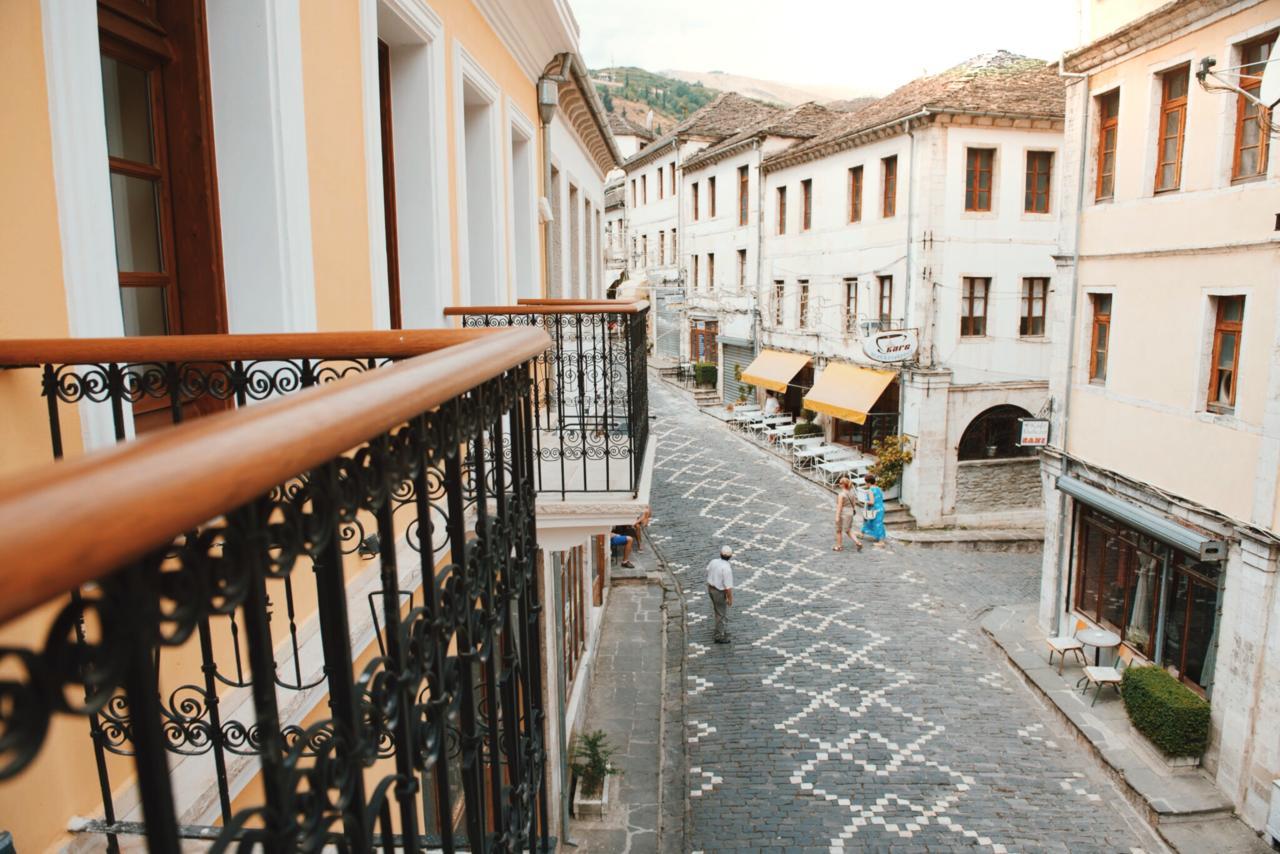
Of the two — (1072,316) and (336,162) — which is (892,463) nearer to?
(1072,316)

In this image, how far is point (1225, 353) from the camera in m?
11.3

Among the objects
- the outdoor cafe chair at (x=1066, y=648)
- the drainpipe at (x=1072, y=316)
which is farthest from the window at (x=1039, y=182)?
the outdoor cafe chair at (x=1066, y=648)

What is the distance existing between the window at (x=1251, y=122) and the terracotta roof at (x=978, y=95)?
10.2 metres

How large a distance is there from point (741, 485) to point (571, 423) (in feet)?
51.5

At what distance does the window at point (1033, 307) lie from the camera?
22.5m

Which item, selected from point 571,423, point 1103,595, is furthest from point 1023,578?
point 571,423

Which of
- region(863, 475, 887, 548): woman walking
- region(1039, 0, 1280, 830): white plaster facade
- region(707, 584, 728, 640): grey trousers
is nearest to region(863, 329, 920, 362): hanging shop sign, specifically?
region(863, 475, 887, 548): woman walking

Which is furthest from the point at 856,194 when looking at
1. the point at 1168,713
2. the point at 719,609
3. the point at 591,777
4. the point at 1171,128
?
the point at 591,777

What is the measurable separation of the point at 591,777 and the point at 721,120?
33377mm

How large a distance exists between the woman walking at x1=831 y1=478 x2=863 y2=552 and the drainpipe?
4.58m

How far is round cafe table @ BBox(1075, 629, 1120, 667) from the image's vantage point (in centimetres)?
1308

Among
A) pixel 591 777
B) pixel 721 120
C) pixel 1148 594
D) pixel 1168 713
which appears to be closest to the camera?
pixel 591 777

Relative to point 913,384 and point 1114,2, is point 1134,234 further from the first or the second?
point 913,384

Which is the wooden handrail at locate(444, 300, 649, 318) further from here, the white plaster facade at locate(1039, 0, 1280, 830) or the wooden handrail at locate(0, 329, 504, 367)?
the white plaster facade at locate(1039, 0, 1280, 830)
